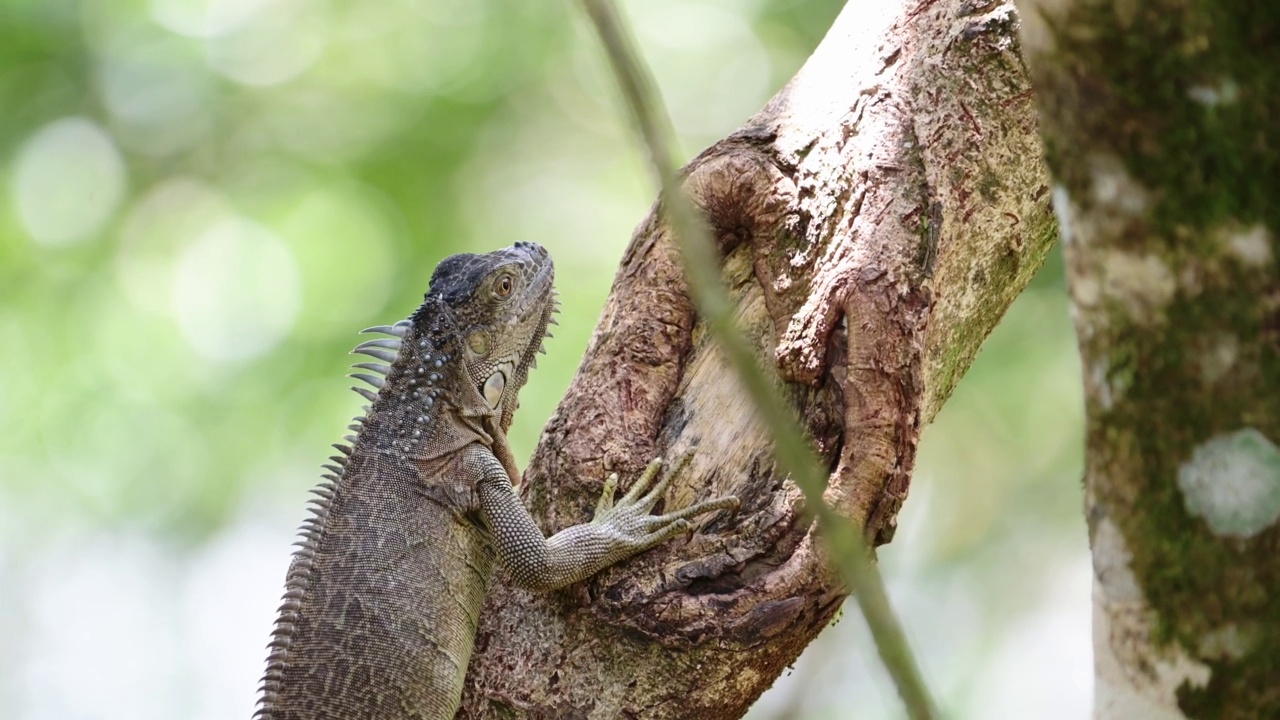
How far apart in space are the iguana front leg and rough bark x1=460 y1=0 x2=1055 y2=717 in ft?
0.23

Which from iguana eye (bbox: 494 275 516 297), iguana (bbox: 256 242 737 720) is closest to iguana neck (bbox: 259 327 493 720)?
iguana (bbox: 256 242 737 720)

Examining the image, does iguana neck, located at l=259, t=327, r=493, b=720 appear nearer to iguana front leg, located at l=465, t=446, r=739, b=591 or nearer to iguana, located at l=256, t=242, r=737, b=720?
iguana, located at l=256, t=242, r=737, b=720

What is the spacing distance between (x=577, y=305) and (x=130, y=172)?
480 centimetres

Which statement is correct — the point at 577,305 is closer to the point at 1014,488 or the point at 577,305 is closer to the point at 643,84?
the point at 1014,488

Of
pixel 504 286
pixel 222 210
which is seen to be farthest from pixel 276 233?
pixel 504 286

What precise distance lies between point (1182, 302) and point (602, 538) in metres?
2.53

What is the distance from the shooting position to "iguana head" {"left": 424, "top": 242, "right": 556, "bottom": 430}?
17.8 ft

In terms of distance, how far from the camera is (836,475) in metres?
3.62

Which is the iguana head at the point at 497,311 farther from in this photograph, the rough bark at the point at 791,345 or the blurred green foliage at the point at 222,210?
the blurred green foliage at the point at 222,210

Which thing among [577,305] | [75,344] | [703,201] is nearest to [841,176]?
[703,201]

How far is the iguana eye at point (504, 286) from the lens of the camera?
5.48 metres

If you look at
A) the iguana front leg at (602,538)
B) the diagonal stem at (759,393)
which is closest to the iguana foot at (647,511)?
the iguana front leg at (602,538)

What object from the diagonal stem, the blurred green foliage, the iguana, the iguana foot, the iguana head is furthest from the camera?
the blurred green foliage

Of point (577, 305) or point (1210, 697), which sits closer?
point (1210, 697)
